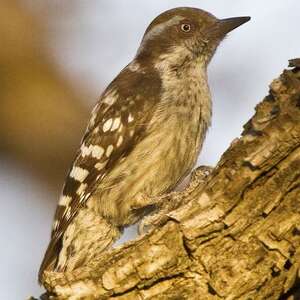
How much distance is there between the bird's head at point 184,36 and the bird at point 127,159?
38cm

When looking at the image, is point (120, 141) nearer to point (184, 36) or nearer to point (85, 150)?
point (85, 150)

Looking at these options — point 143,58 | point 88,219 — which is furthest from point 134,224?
point 143,58

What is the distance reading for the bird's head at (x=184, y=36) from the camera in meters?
6.50

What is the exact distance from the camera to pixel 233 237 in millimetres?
3600

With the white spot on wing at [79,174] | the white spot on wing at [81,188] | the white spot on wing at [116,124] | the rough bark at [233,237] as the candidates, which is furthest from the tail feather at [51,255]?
the rough bark at [233,237]

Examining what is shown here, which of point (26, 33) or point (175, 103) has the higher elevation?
point (26, 33)

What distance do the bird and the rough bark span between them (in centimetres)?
190

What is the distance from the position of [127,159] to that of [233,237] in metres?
2.34

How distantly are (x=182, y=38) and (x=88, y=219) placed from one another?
6.86 feet

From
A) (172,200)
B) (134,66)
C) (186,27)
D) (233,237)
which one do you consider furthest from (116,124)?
(233,237)

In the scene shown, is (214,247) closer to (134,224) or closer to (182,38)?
(134,224)

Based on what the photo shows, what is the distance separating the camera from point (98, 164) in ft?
19.1

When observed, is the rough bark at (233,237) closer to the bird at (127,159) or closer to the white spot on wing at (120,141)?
the bird at (127,159)

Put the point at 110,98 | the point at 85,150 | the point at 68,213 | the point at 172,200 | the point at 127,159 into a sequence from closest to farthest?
the point at 172,200 → the point at 68,213 → the point at 127,159 → the point at 85,150 → the point at 110,98
